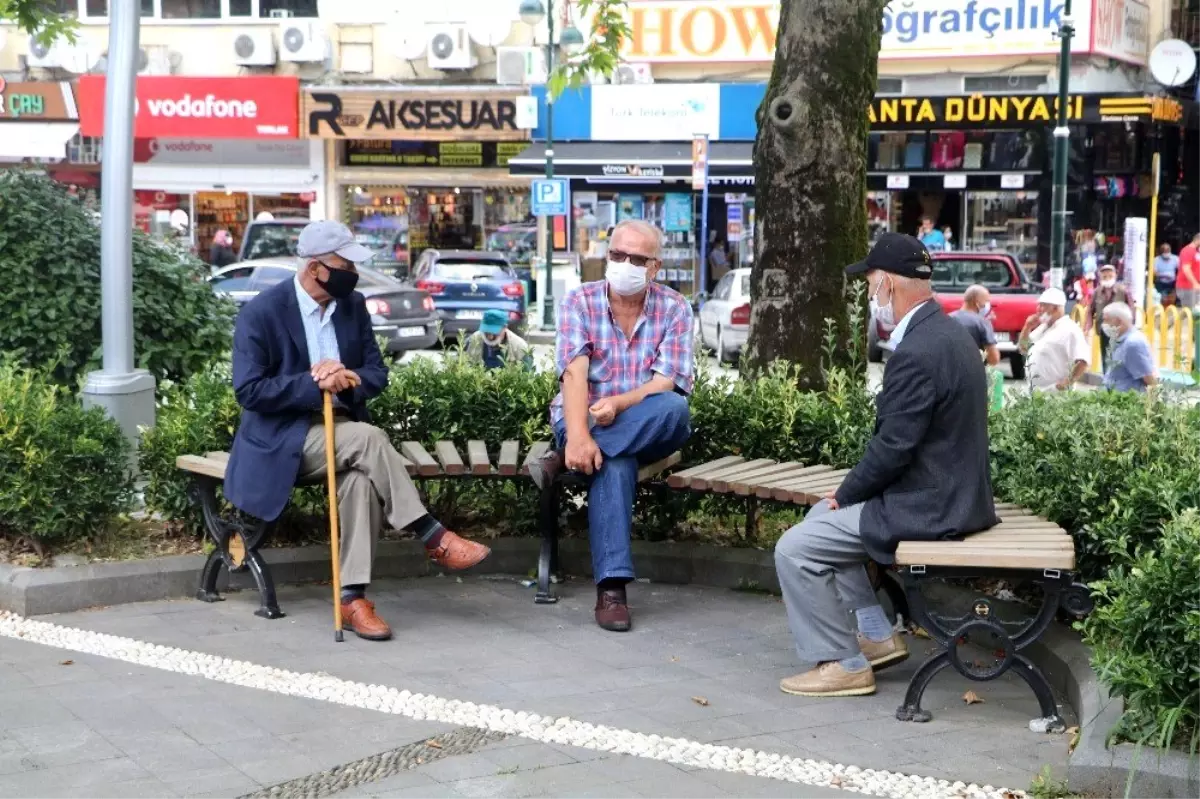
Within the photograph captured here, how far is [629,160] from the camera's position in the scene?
106 ft

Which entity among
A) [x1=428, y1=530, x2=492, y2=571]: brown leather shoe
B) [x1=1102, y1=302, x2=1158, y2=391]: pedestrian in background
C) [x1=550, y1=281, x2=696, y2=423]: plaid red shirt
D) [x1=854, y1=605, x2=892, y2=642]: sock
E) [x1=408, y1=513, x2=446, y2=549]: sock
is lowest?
[x1=854, y1=605, x2=892, y2=642]: sock

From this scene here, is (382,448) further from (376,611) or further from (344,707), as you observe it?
(344,707)

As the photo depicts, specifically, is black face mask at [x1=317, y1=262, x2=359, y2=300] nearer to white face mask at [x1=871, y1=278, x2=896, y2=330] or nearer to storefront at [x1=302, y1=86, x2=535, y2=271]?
white face mask at [x1=871, y1=278, x2=896, y2=330]

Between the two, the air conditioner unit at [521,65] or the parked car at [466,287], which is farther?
the air conditioner unit at [521,65]

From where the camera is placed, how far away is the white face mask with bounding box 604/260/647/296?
22.2ft

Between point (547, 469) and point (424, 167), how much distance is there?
98.3ft

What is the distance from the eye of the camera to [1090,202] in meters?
31.1

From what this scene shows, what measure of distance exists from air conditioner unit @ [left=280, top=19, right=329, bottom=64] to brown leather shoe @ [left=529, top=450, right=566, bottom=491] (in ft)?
98.7

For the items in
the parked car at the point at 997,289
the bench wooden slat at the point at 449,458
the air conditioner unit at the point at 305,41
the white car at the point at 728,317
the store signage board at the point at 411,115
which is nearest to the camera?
the bench wooden slat at the point at 449,458

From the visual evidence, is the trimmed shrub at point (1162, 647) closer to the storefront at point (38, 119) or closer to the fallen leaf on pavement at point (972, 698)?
the fallen leaf on pavement at point (972, 698)

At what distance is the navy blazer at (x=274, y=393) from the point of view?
645 centimetres

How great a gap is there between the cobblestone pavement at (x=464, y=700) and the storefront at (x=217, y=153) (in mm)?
29827

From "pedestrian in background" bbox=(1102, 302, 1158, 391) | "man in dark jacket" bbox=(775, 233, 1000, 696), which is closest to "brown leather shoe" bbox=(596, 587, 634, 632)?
"man in dark jacket" bbox=(775, 233, 1000, 696)

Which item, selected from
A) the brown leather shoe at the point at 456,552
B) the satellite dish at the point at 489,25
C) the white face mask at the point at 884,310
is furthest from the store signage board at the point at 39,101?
the white face mask at the point at 884,310
